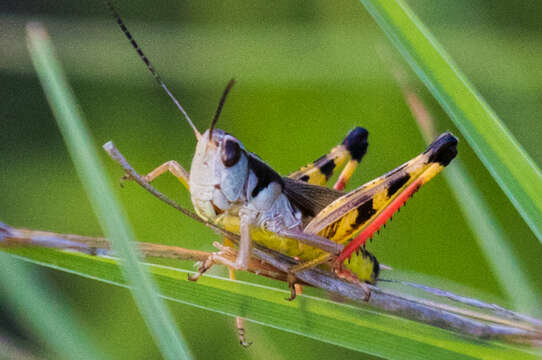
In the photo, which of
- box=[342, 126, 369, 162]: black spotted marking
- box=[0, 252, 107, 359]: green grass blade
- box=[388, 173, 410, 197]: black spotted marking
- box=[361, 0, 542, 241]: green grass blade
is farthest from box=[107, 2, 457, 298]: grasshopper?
box=[361, 0, 542, 241]: green grass blade

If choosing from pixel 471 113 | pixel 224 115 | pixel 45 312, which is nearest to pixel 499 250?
pixel 471 113

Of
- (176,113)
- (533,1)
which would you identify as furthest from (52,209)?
(533,1)

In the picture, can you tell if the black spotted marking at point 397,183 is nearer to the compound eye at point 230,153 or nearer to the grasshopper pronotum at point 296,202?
the grasshopper pronotum at point 296,202

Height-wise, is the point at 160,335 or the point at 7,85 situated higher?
the point at 7,85

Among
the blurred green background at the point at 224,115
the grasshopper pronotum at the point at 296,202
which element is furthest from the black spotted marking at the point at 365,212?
the blurred green background at the point at 224,115

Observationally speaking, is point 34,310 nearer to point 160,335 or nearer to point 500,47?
point 160,335

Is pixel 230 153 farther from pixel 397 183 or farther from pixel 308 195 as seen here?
pixel 397 183
